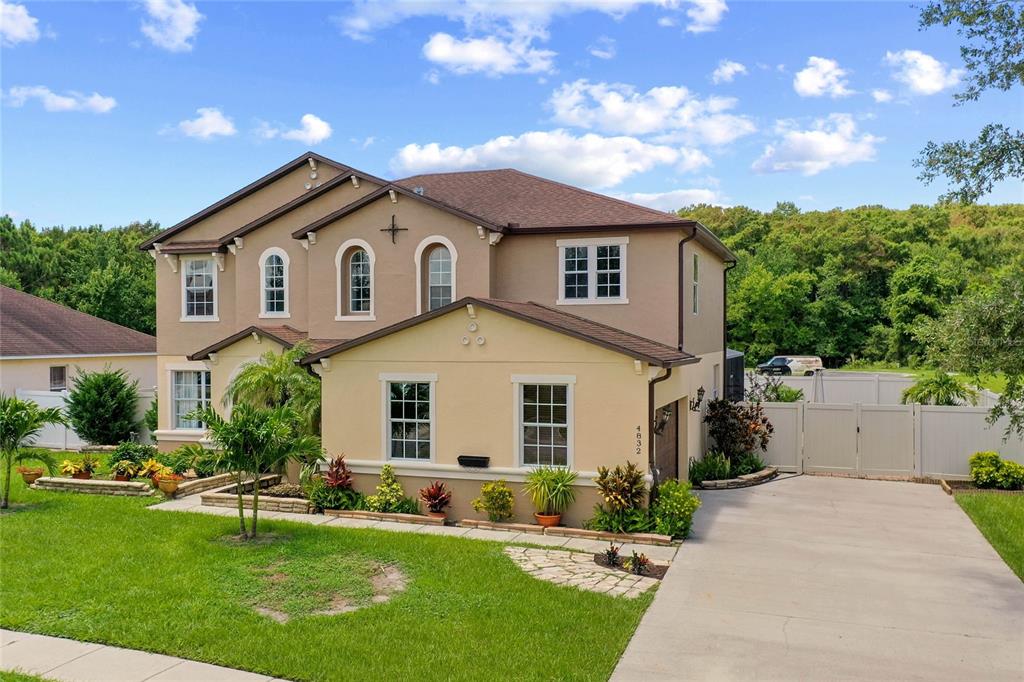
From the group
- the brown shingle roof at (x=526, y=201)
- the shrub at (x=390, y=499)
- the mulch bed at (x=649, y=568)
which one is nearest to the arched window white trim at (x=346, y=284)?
the brown shingle roof at (x=526, y=201)

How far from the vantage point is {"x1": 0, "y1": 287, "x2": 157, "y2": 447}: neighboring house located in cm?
2417

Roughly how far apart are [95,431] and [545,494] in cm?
1524

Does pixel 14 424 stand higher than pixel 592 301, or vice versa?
pixel 592 301

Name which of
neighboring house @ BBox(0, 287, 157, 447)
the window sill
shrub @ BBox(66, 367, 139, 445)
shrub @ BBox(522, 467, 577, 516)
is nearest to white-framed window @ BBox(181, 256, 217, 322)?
shrub @ BBox(66, 367, 139, 445)

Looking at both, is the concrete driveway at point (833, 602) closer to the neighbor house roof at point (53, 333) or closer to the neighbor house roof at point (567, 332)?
the neighbor house roof at point (567, 332)

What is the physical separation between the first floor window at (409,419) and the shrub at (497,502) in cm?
146

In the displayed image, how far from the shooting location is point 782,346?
186ft

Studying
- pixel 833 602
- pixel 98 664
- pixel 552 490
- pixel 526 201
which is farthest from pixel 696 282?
pixel 98 664

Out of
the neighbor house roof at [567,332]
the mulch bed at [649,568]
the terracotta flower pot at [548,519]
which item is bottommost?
the mulch bed at [649,568]

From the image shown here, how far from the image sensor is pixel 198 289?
21203 millimetres

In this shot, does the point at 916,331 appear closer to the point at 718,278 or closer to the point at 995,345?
the point at 995,345

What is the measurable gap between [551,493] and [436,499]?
222cm

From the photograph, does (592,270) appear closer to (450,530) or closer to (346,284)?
(346,284)

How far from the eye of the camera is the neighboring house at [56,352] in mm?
24172
